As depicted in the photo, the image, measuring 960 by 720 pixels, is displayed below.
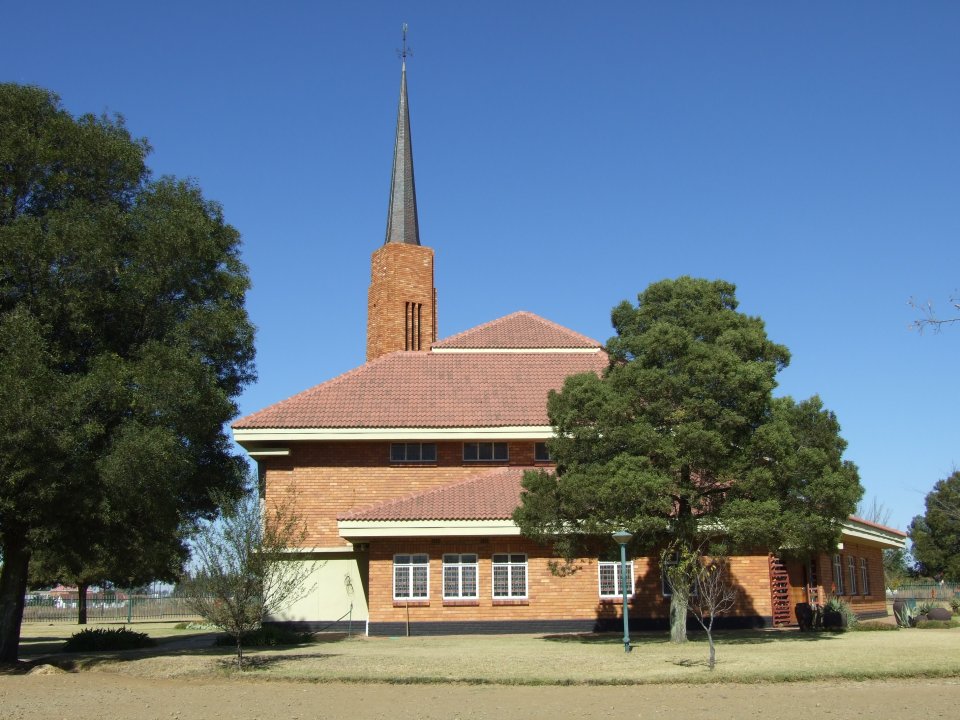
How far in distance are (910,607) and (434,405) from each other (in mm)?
14196

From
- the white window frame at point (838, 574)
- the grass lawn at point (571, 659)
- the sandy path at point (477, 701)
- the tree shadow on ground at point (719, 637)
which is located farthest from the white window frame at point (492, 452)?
the sandy path at point (477, 701)

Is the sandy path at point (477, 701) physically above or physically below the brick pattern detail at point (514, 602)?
below

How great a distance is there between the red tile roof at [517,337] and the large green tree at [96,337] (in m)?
10.9

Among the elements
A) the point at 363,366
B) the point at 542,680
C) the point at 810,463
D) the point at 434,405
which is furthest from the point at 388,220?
the point at 542,680

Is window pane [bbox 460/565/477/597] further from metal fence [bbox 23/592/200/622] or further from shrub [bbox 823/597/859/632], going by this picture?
metal fence [bbox 23/592/200/622]

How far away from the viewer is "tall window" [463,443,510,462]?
2827 centimetres

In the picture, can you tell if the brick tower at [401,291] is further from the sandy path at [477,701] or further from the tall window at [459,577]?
the sandy path at [477,701]

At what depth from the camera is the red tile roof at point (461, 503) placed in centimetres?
2494

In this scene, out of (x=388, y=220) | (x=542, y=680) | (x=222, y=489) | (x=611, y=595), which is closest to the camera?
(x=542, y=680)

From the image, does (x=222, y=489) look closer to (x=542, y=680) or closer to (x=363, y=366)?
(x=363, y=366)

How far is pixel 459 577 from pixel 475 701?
1180 cm

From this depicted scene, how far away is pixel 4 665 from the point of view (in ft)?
64.0

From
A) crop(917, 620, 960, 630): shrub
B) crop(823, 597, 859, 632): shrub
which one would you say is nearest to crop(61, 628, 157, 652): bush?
crop(823, 597, 859, 632): shrub

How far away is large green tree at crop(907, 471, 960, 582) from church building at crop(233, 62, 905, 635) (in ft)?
105
